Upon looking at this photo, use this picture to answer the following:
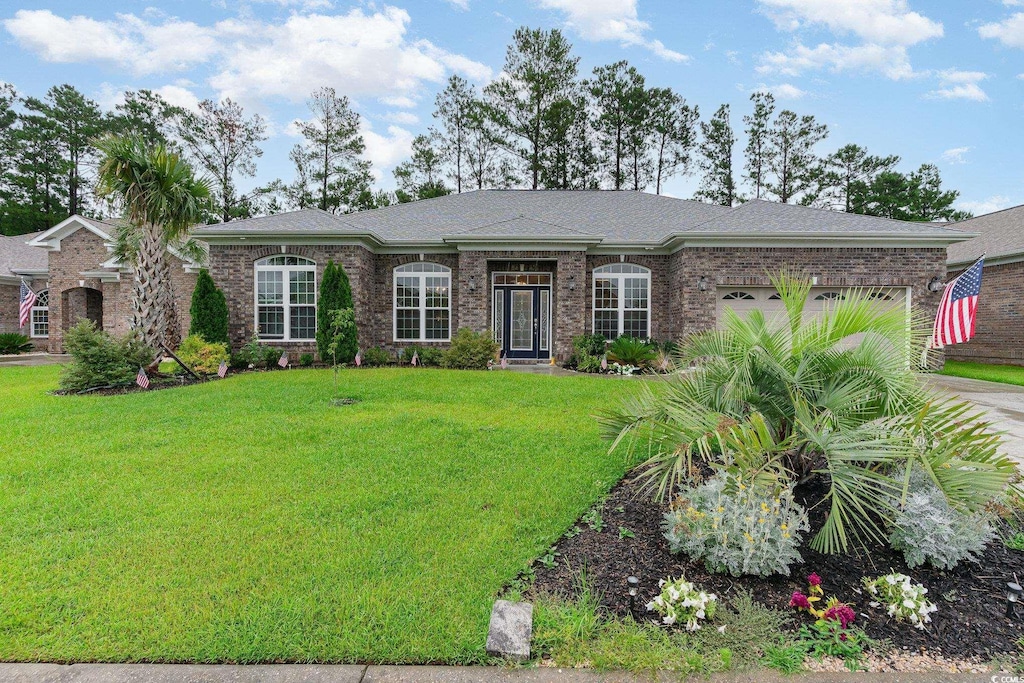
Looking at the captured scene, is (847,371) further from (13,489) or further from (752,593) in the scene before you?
(13,489)

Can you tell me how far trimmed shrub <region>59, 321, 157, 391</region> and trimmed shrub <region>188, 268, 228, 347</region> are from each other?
2.61 meters

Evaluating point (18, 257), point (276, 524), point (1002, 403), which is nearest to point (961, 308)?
point (1002, 403)

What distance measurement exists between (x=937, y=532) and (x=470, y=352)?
989cm

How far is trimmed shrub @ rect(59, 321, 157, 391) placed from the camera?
28.8 ft

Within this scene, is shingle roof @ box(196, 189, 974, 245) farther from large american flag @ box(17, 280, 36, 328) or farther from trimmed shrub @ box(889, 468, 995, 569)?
trimmed shrub @ box(889, 468, 995, 569)

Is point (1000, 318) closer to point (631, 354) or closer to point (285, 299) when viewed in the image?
point (631, 354)

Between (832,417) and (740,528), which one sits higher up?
(832,417)

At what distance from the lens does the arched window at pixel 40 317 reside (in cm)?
1853

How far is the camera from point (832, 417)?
3018 mm

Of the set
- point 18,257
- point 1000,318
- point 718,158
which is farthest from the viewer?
point 718,158

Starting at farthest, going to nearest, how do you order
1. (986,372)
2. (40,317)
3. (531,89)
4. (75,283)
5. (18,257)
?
1. (531,89)
2. (18,257)
3. (40,317)
4. (75,283)
5. (986,372)

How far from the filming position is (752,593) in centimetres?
268

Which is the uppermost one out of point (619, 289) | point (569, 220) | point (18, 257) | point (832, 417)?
point (569, 220)

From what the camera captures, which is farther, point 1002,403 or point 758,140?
point 758,140
